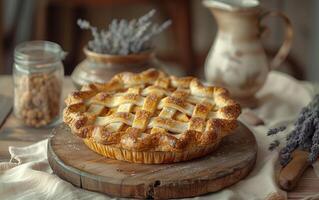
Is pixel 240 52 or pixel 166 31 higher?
pixel 240 52

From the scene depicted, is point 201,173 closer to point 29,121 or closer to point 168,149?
point 168,149

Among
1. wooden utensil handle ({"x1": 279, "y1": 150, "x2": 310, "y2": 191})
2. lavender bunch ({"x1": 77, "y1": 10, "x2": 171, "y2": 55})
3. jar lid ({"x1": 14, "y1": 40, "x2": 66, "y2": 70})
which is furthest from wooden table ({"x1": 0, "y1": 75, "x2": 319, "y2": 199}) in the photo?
lavender bunch ({"x1": 77, "y1": 10, "x2": 171, "y2": 55})

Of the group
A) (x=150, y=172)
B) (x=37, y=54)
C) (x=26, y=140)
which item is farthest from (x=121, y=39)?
(x=150, y=172)

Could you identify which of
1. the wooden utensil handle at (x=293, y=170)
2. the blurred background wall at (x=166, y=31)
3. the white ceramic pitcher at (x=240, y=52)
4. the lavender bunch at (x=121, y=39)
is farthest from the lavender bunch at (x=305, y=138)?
the blurred background wall at (x=166, y=31)

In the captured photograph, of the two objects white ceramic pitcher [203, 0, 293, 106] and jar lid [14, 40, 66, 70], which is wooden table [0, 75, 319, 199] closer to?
jar lid [14, 40, 66, 70]

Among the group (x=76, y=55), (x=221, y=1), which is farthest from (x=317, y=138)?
(x=76, y=55)

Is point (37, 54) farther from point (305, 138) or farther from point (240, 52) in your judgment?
point (305, 138)
